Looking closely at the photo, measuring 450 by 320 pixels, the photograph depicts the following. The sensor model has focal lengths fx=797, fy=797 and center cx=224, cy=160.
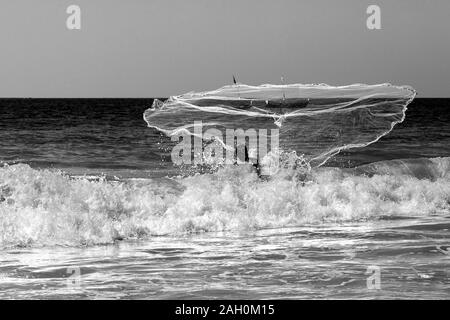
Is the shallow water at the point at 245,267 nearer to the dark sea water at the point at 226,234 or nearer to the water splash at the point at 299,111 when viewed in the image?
the dark sea water at the point at 226,234

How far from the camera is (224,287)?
9484mm

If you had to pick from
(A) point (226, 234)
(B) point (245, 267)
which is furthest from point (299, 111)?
(B) point (245, 267)

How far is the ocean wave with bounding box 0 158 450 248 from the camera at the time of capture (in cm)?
1325

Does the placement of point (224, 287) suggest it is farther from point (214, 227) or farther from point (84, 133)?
point (84, 133)

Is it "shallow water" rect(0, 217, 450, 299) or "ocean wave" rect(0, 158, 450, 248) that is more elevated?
"ocean wave" rect(0, 158, 450, 248)

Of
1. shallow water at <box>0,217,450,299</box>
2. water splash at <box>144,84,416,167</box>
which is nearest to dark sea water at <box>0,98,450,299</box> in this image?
shallow water at <box>0,217,450,299</box>

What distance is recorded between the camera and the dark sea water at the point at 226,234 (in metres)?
9.58

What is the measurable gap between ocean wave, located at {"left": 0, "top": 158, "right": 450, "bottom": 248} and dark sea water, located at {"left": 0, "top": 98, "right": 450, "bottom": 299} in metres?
0.03

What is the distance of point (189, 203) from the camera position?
15.1 metres

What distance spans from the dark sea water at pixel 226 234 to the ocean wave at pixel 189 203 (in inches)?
1.2

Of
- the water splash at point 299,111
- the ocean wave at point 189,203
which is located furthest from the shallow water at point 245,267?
the water splash at point 299,111

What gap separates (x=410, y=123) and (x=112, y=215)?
35329 mm

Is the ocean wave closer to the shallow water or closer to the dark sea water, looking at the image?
the dark sea water

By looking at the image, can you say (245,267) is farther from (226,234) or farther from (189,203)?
(189,203)
